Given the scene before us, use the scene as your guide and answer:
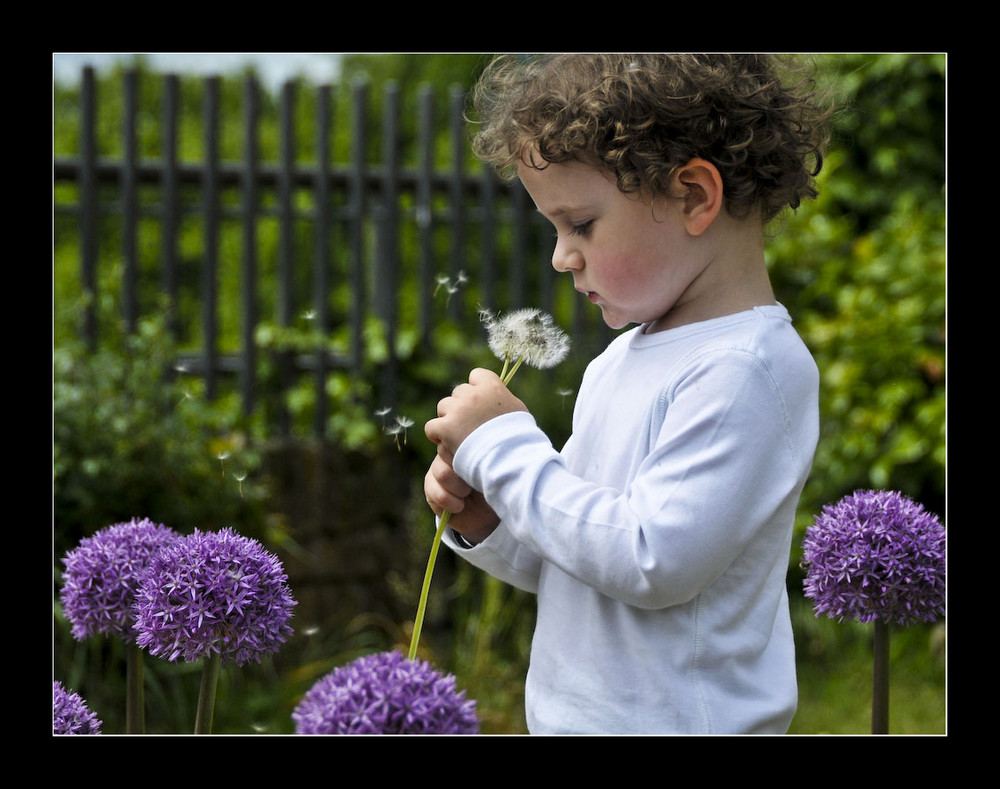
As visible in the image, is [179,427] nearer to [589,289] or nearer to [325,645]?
[325,645]

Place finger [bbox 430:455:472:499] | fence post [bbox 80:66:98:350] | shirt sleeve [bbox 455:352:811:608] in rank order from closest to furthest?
shirt sleeve [bbox 455:352:811:608]
finger [bbox 430:455:472:499]
fence post [bbox 80:66:98:350]

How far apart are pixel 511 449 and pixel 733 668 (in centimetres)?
44

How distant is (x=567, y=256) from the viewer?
55.9 inches

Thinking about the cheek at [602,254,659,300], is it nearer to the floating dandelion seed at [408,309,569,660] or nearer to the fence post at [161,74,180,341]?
the floating dandelion seed at [408,309,569,660]

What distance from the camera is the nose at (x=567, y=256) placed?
1412 mm

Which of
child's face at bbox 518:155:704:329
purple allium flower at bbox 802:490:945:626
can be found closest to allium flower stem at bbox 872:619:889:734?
purple allium flower at bbox 802:490:945:626

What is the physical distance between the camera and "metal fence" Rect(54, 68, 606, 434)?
4.03 metres

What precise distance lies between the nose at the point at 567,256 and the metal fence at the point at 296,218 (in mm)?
2664

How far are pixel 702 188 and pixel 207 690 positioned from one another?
100 cm

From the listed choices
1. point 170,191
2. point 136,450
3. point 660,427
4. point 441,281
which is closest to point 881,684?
point 660,427

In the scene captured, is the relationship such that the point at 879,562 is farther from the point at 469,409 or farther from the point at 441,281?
the point at 441,281

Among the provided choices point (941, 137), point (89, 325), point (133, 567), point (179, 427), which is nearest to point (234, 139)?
point (89, 325)

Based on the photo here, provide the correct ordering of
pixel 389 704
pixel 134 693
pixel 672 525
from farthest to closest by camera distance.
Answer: pixel 134 693 → pixel 672 525 → pixel 389 704

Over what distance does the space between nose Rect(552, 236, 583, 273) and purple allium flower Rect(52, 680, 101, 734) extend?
97 centimetres
